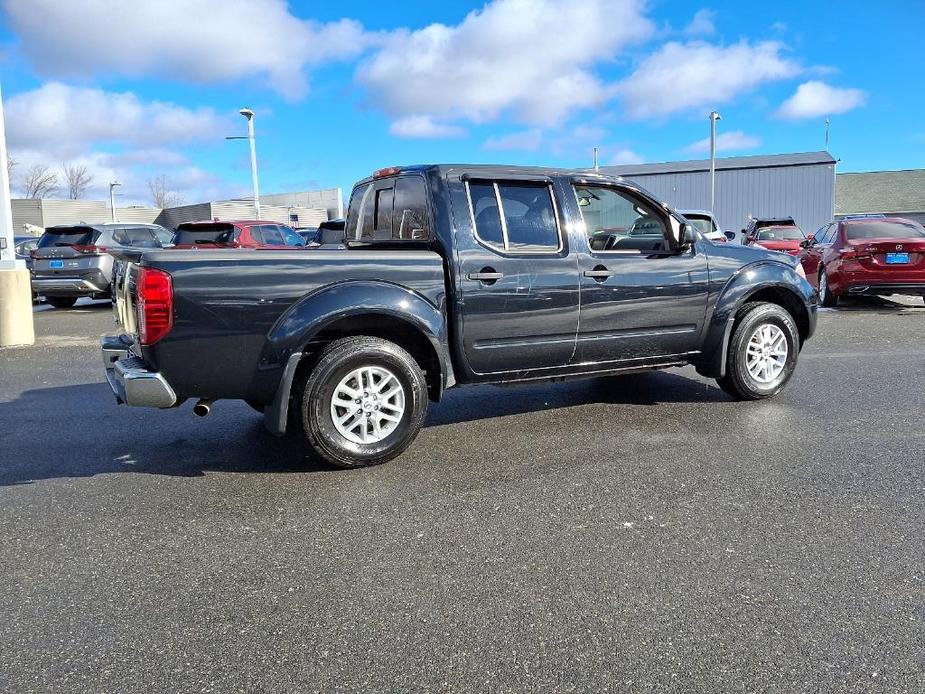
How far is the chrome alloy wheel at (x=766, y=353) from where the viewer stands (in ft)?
19.7

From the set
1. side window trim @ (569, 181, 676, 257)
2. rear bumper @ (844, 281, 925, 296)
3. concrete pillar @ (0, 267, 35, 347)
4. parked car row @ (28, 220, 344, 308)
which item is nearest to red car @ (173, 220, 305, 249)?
parked car row @ (28, 220, 344, 308)

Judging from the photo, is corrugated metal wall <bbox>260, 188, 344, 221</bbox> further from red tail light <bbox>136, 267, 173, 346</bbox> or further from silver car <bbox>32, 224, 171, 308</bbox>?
red tail light <bbox>136, 267, 173, 346</bbox>

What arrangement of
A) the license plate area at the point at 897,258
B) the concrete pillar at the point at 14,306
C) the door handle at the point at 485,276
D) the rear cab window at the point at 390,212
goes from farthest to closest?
the license plate area at the point at 897,258 < the concrete pillar at the point at 14,306 < the rear cab window at the point at 390,212 < the door handle at the point at 485,276

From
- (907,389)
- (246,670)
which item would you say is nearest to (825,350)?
(907,389)

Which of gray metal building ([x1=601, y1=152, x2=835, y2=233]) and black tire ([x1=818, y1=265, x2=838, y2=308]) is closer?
black tire ([x1=818, y1=265, x2=838, y2=308])

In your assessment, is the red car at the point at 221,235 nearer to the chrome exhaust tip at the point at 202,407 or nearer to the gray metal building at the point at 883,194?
the chrome exhaust tip at the point at 202,407

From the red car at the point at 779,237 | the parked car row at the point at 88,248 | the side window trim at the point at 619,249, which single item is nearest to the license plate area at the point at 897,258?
the red car at the point at 779,237

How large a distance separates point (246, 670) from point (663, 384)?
5063 millimetres

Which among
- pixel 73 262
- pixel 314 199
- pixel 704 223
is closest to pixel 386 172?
pixel 704 223

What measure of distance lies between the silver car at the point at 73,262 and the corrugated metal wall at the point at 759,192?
32.1 m

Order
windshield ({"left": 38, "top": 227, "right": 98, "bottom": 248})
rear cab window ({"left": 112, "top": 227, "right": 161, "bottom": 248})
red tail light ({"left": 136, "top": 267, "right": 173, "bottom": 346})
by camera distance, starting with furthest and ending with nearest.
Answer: rear cab window ({"left": 112, "top": 227, "right": 161, "bottom": 248}), windshield ({"left": 38, "top": 227, "right": 98, "bottom": 248}), red tail light ({"left": 136, "top": 267, "right": 173, "bottom": 346})

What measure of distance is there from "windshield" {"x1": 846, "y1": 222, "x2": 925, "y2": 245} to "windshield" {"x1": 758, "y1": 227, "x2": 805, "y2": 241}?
6.76 metres

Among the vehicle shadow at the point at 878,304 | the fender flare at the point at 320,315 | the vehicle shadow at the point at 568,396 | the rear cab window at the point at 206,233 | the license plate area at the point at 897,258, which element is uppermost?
the rear cab window at the point at 206,233

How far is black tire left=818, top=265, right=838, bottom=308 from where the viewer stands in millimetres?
12930
